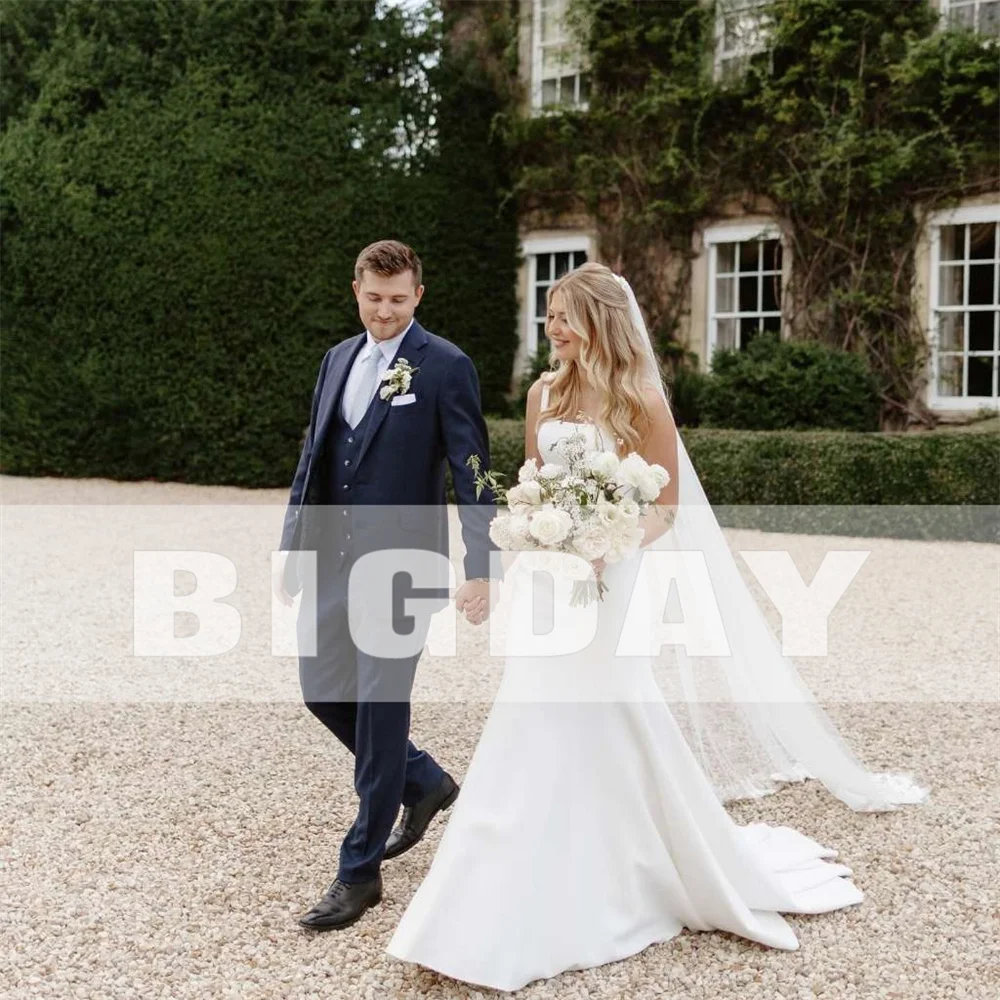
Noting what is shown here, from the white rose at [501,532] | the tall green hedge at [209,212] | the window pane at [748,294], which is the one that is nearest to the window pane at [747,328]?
the window pane at [748,294]

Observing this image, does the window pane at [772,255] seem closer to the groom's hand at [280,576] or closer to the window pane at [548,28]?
the window pane at [548,28]

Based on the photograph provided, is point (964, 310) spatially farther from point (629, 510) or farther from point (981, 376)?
point (629, 510)

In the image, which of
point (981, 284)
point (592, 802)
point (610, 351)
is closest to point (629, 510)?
point (610, 351)

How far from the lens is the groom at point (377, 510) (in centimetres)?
327

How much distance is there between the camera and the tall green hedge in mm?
13211

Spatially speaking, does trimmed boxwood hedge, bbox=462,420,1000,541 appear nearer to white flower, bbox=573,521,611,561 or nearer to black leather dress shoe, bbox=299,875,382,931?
black leather dress shoe, bbox=299,875,382,931

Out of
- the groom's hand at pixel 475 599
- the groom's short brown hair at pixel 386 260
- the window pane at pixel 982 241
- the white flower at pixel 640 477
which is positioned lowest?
the groom's hand at pixel 475 599

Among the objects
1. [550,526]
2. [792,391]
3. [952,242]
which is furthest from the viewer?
[952,242]

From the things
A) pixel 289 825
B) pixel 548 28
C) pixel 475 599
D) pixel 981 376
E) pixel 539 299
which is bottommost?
pixel 289 825

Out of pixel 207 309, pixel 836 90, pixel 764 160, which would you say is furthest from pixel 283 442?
pixel 836 90

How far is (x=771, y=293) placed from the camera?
13.8 meters

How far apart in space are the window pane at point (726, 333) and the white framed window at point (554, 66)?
2971mm

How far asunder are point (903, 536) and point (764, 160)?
5233mm

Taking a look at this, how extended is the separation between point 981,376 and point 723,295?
292cm
